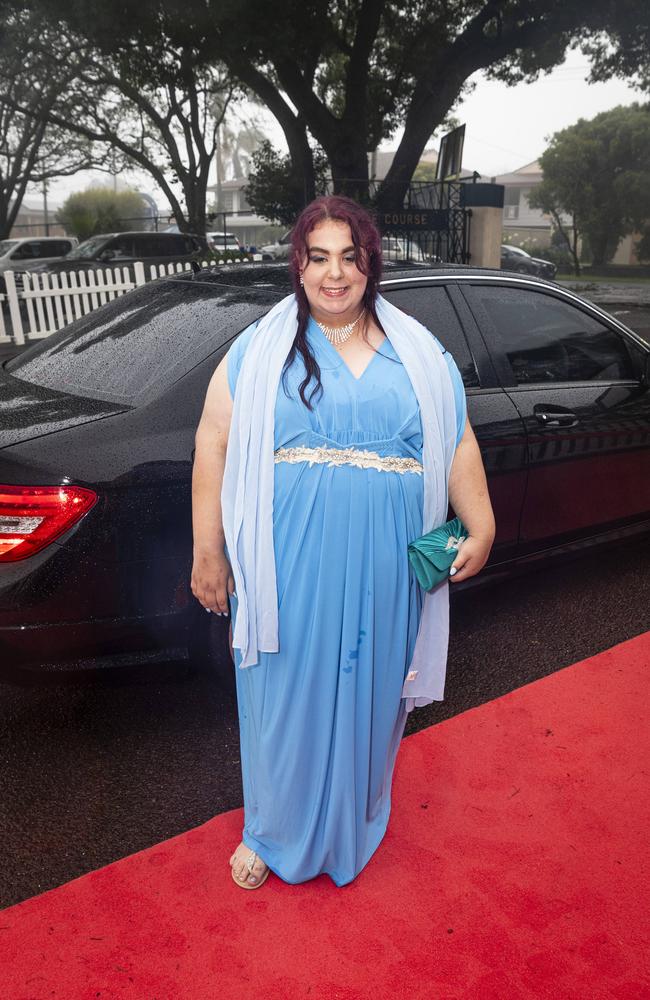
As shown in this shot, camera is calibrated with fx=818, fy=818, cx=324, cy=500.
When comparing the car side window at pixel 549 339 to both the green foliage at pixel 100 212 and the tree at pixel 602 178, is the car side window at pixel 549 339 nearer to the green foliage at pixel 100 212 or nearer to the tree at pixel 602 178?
the green foliage at pixel 100 212

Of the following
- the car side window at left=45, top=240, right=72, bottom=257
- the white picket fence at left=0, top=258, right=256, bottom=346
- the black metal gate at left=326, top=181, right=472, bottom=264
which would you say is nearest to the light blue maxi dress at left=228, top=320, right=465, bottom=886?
the white picket fence at left=0, top=258, right=256, bottom=346

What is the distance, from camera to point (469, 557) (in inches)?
85.0

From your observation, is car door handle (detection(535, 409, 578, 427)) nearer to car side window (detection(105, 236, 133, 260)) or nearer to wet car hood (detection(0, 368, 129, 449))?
wet car hood (detection(0, 368, 129, 449))

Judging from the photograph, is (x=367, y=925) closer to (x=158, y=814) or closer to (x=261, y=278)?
(x=158, y=814)

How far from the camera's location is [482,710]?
315cm

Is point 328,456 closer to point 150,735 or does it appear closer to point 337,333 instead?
point 337,333

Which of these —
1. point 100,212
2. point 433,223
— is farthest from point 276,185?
point 100,212

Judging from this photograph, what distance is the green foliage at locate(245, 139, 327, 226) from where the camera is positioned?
17.7 metres

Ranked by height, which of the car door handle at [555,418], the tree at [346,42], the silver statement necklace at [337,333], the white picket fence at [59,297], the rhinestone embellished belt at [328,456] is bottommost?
the white picket fence at [59,297]

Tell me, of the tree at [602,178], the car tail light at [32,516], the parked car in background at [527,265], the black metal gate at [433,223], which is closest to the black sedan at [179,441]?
the car tail light at [32,516]

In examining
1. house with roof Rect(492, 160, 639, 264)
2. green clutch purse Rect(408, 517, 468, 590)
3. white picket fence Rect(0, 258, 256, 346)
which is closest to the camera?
green clutch purse Rect(408, 517, 468, 590)

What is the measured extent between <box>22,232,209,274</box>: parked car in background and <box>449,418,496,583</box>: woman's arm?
15465 millimetres

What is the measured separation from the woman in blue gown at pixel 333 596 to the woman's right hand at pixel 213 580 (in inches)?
0.4

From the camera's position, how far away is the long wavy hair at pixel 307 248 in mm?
1948
